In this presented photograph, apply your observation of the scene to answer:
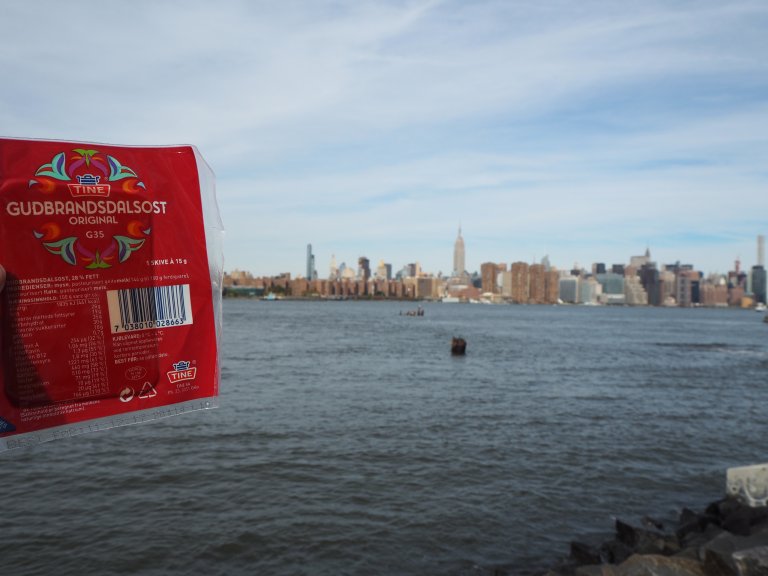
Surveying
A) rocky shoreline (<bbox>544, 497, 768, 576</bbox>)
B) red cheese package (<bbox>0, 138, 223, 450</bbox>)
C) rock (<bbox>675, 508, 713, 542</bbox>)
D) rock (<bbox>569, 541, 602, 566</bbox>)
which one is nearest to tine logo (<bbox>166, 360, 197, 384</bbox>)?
red cheese package (<bbox>0, 138, 223, 450</bbox>)

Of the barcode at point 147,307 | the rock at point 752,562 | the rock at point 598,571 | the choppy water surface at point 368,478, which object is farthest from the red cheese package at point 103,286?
the choppy water surface at point 368,478

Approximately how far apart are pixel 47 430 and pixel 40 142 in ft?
3.37

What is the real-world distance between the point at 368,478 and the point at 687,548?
748 cm

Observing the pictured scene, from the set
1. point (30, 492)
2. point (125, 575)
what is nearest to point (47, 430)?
point (125, 575)

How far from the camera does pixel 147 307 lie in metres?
2.32

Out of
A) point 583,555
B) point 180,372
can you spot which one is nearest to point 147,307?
point 180,372

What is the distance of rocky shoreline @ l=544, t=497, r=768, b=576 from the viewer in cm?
667

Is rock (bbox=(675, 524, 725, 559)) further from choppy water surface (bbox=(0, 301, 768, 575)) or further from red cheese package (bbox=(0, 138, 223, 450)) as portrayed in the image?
red cheese package (bbox=(0, 138, 223, 450))

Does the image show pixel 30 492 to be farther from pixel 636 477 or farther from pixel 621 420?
pixel 621 420

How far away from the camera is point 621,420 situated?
2328cm

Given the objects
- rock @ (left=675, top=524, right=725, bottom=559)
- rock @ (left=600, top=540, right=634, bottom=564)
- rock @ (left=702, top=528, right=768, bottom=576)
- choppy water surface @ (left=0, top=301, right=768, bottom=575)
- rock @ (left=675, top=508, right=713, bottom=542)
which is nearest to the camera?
rock @ (left=702, top=528, right=768, bottom=576)

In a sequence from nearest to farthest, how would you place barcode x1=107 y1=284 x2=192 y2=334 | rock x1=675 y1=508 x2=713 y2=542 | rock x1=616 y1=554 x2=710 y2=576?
barcode x1=107 y1=284 x2=192 y2=334
rock x1=616 y1=554 x2=710 y2=576
rock x1=675 y1=508 x2=713 y2=542

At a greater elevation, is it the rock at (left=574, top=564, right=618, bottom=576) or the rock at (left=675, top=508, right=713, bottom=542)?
the rock at (left=574, top=564, right=618, bottom=576)

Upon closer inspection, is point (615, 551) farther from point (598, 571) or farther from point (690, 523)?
point (598, 571)
